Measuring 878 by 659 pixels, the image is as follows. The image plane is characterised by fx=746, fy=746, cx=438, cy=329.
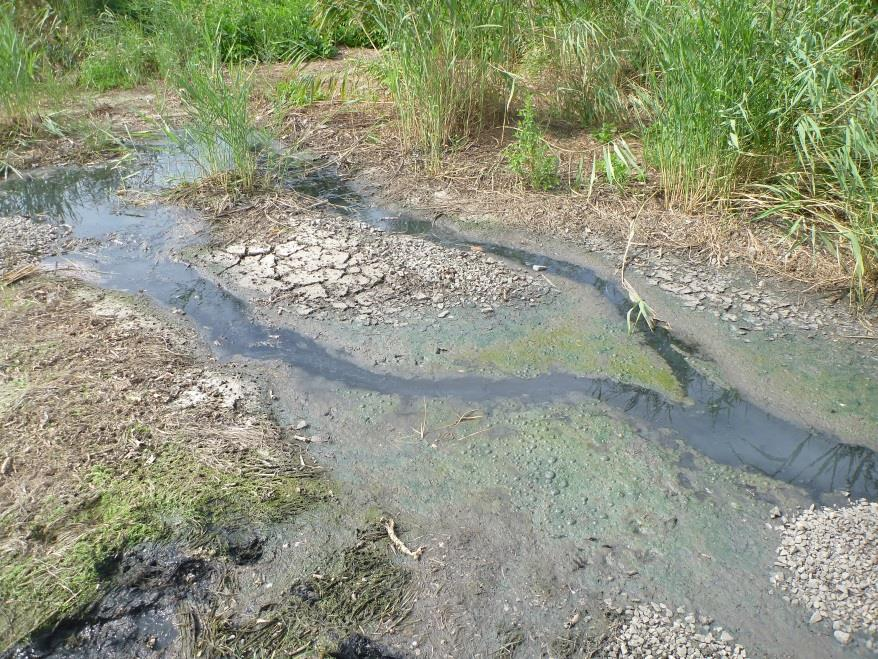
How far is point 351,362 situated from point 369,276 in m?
0.75

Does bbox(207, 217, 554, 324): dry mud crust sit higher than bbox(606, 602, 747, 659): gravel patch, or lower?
lower

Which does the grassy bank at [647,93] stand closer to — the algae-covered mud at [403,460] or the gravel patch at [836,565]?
the algae-covered mud at [403,460]

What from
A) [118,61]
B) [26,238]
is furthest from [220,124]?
[118,61]

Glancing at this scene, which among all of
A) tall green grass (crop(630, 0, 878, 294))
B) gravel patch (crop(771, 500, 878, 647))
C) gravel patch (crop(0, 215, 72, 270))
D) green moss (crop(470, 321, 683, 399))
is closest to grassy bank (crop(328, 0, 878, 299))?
tall green grass (crop(630, 0, 878, 294))

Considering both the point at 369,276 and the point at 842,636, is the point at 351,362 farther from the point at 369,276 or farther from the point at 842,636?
the point at 842,636

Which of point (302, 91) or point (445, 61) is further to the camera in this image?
point (302, 91)

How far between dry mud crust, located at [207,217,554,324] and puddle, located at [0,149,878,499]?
20 cm

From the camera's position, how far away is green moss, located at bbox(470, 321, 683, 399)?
3.28 meters

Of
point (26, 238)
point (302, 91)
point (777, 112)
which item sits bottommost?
point (26, 238)

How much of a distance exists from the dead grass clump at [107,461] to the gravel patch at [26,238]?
3.09ft

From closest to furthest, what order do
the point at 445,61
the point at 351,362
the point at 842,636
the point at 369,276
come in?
the point at 842,636 < the point at 351,362 < the point at 369,276 < the point at 445,61

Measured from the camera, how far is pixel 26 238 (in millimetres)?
4512

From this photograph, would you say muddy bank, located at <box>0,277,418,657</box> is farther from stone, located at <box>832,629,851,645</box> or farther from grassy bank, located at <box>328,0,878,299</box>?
grassy bank, located at <box>328,0,878,299</box>

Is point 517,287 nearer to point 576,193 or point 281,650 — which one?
point 576,193
